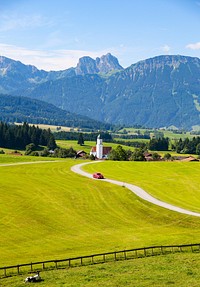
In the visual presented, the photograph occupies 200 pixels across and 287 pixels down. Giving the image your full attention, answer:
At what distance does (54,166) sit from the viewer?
10744 centimetres

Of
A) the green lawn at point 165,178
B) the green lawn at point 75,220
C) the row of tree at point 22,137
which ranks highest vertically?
the row of tree at point 22,137

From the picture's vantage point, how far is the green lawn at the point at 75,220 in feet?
144

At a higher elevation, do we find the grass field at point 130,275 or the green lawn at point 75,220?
the grass field at point 130,275

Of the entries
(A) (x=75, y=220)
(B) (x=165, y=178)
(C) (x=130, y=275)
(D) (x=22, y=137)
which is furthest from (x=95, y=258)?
(D) (x=22, y=137)

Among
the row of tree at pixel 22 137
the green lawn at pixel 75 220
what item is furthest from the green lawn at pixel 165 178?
the row of tree at pixel 22 137

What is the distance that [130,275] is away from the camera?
106ft

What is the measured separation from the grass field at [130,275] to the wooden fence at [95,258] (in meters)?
1.11

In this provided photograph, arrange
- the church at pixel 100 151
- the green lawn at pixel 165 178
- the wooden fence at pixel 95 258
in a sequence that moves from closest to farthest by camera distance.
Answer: the wooden fence at pixel 95 258
the green lawn at pixel 165 178
the church at pixel 100 151

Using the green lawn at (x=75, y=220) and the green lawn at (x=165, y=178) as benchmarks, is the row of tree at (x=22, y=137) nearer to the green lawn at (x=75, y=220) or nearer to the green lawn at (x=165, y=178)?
the green lawn at (x=165, y=178)

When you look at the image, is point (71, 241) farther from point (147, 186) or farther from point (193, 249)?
point (147, 186)

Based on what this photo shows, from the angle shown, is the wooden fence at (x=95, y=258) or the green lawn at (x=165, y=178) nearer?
the wooden fence at (x=95, y=258)

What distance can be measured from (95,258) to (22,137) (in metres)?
149

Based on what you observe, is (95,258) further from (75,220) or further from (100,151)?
(100,151)

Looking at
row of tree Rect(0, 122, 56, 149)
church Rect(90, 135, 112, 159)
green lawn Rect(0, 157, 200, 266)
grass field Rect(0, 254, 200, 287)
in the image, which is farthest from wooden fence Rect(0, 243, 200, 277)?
row of tree Rect(0, 122, 56, 149)
